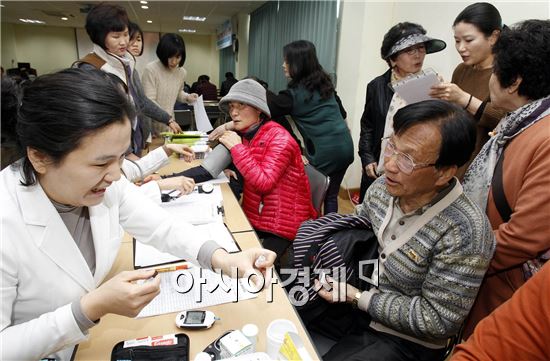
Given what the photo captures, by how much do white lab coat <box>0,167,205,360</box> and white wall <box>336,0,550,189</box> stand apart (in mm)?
3016

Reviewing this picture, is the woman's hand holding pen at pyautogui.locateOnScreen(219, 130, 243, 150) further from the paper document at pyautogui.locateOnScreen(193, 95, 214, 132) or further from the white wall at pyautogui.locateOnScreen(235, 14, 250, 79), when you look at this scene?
the white wall at pyautogui.locateOnScreen(235, 14, 250, 79)

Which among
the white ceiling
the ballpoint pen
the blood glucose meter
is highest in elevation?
the white ceiling

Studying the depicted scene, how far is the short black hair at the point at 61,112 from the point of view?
2.63ft

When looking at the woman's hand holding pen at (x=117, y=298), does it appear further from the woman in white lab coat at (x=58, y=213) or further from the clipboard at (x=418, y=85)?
the clipboard at (x=418, y=85)

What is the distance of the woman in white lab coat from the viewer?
0.80 meters

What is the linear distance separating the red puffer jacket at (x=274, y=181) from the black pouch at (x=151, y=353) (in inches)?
40.0

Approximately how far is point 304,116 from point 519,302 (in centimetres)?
210

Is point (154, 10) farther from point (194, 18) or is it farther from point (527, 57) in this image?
point (527, 57)

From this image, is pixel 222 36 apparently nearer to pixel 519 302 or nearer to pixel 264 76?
pixel 264 76

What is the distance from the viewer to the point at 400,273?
1.22m

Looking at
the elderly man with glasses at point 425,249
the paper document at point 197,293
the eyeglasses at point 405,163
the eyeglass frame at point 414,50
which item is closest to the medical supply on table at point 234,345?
the paper document at point 197,293

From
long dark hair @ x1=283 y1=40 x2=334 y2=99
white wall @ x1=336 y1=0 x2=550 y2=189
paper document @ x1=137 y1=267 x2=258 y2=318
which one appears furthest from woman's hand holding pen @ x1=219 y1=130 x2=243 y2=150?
white wall @ x1=336 y1=0 x2=550 y2=189

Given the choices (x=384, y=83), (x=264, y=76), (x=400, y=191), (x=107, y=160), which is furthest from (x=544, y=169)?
(x=264, y=76)

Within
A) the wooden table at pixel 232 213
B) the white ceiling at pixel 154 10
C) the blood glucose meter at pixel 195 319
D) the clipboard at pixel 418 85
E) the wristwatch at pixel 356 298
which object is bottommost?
the wristwatch at pixel 356 298
